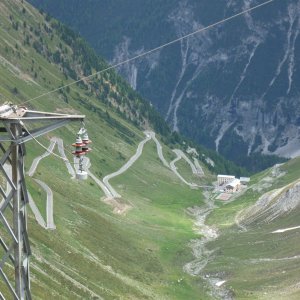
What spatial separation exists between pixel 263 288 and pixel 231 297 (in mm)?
5013

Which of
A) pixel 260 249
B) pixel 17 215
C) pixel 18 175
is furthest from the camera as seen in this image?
pixel 260 249

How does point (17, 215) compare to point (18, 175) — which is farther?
point (17, 215)

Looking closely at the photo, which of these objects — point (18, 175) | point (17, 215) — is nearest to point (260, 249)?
point (17, 215)

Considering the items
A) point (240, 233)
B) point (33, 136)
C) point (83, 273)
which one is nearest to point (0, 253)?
point (83, 273)

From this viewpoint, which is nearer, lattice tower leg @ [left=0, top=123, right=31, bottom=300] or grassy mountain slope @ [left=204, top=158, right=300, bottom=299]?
lattice tower leg @ [left=0, top=123, right=31, bottom=300]

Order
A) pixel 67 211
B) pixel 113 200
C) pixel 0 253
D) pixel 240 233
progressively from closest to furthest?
1. pixel 0 253
2. pixel 67 211
3. pixel 240 233
4. pixel 113 200

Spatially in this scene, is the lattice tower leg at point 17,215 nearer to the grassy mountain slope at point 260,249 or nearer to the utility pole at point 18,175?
the utility pole at point 18,175

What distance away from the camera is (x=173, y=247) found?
151 meters

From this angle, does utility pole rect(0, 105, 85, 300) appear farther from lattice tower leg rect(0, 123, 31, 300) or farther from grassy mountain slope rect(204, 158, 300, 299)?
grassy mountain slope rect(204, 158, 300, 299)

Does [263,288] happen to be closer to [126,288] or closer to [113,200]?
[126,288]

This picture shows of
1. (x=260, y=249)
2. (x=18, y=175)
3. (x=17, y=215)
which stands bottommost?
(x=17, y=215)

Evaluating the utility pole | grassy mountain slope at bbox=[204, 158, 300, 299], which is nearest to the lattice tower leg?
the utility pole

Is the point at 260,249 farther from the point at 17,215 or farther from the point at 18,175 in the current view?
the point at 18,175

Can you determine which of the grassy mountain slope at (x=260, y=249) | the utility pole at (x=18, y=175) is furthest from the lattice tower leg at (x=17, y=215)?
the grassy mountain slope at (x=260, y=249)
